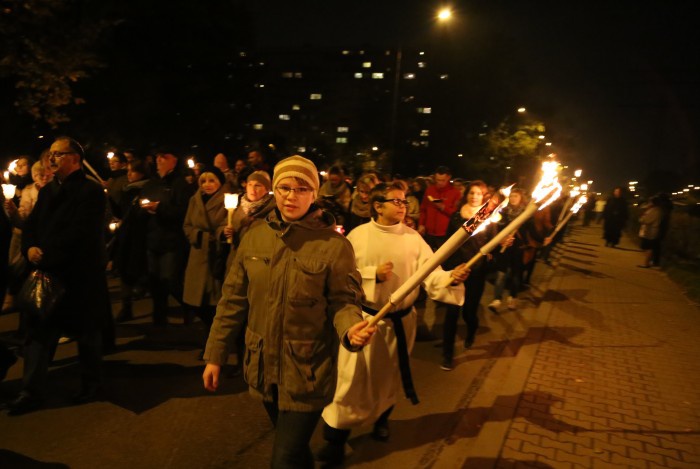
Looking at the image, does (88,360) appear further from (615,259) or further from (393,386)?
(615,259)

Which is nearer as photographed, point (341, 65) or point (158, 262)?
point (158, 262)

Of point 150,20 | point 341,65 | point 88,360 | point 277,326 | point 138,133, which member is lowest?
point 88,360

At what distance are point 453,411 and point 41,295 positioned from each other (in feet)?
12.3

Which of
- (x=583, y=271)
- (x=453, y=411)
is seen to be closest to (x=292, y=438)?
(x=453, y=411)

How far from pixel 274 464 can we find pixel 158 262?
4424 mm

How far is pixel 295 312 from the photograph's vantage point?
2645mm

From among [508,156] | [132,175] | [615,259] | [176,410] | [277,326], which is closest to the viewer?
[277,326]

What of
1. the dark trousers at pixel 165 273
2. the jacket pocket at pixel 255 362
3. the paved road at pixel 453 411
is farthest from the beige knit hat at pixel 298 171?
the dark trousers at pixel 165 273

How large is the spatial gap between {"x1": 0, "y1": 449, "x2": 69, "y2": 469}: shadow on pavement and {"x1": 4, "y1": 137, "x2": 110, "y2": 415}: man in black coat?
679mm

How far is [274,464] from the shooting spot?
2.71 meters

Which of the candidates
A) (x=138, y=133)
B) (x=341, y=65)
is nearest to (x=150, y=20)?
(x=138, y=133)

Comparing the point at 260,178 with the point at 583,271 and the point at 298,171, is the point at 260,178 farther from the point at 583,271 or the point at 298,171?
the point at 583,271

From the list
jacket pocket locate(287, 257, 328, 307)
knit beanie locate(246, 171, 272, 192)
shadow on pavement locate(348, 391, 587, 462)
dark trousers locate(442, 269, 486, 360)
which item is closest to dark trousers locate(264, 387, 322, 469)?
jacket pocket locate(287, 257, 328, 307)

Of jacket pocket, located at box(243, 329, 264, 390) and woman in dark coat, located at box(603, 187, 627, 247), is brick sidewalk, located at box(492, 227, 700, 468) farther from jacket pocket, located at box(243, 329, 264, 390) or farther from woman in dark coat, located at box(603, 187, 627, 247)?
woman in dark coat, located at box(603, 187, 627, 247)
